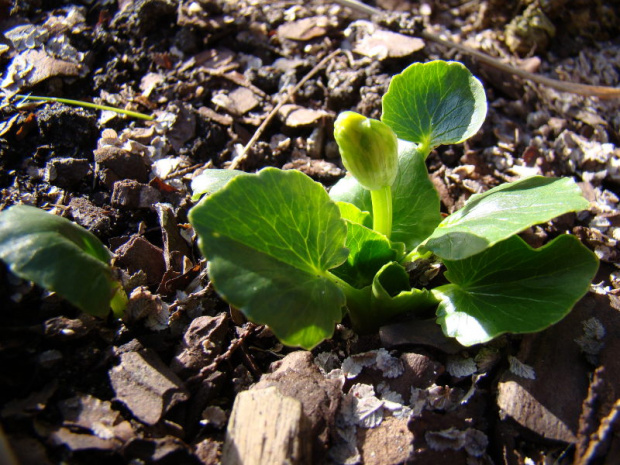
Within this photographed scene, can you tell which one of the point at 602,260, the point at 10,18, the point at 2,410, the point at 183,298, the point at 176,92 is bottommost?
the point at 602,260

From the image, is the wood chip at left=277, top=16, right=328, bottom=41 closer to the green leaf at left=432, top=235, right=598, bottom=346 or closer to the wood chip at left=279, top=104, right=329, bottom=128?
the wood chip at left=279, top=104, right=329, bottom=128

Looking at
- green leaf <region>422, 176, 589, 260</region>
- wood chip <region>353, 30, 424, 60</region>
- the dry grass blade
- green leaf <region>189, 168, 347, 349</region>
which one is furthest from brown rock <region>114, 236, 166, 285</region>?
the dry grass blade

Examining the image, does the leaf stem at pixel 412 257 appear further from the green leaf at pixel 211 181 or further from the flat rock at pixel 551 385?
the green leaf at pixel 211 181

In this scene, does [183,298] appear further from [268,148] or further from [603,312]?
[603,312]

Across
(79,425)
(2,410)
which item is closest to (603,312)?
(79,425)

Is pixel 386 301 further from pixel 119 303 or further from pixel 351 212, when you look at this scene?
pixel 119 303

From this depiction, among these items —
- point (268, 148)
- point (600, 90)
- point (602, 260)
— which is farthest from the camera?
point (600, 90)
